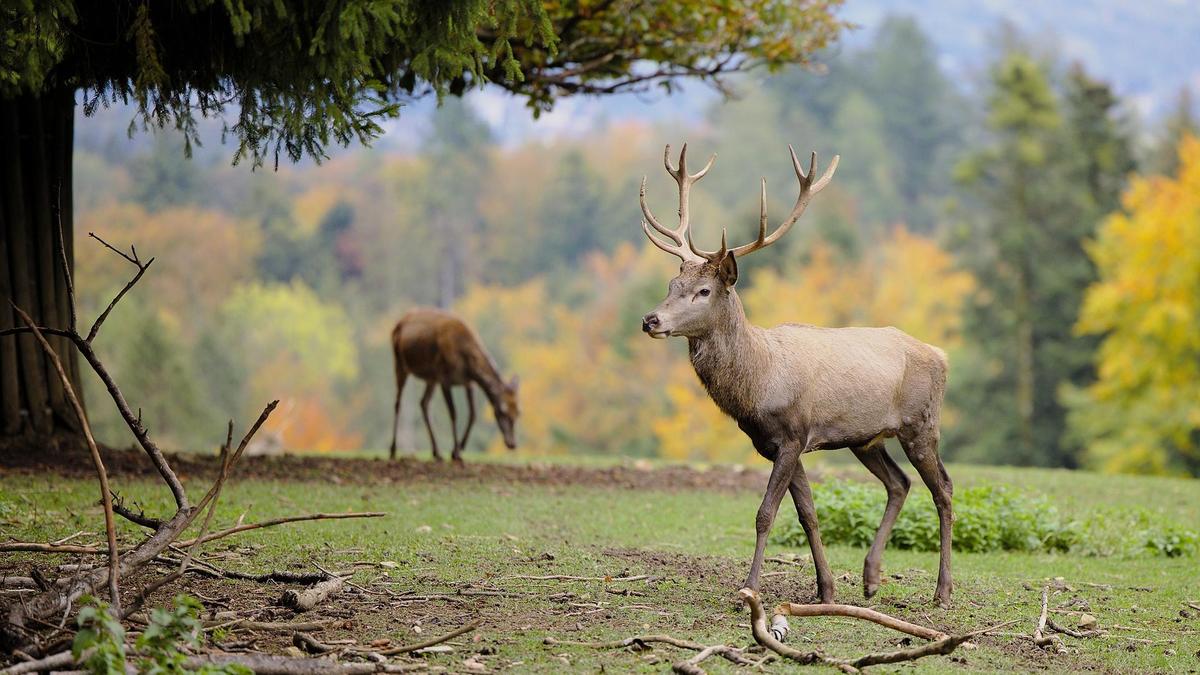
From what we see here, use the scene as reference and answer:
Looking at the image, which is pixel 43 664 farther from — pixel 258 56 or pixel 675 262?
pixel 675 262

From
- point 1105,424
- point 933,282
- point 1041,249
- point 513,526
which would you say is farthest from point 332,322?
point 513,526

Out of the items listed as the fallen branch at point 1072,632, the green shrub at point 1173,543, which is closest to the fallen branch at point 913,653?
the fallen branch at point 1072,632

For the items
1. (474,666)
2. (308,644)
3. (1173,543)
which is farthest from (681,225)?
(1173,543)

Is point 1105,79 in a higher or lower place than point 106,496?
higher

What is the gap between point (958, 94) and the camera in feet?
317

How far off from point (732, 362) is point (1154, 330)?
81.9 feet

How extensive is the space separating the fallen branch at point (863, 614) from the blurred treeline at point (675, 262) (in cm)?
953

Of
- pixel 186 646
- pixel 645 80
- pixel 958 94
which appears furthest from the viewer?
pixel 958 94

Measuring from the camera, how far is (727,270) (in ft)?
25.8

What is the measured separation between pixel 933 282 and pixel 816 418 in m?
43.8

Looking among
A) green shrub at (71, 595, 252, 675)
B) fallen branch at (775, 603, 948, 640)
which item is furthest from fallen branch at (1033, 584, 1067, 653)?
green shrub at (71, 595, 252, 675)

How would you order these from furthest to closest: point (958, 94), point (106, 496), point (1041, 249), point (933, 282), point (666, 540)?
point (958, 94) < point (933, 282) < point (1041, 249) < point (666, 540) < point (106, 496)

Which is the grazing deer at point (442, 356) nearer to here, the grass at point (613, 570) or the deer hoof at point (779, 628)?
the grass at point (613, 570)

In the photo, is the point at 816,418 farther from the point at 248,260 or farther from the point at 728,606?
the point at 248,260
